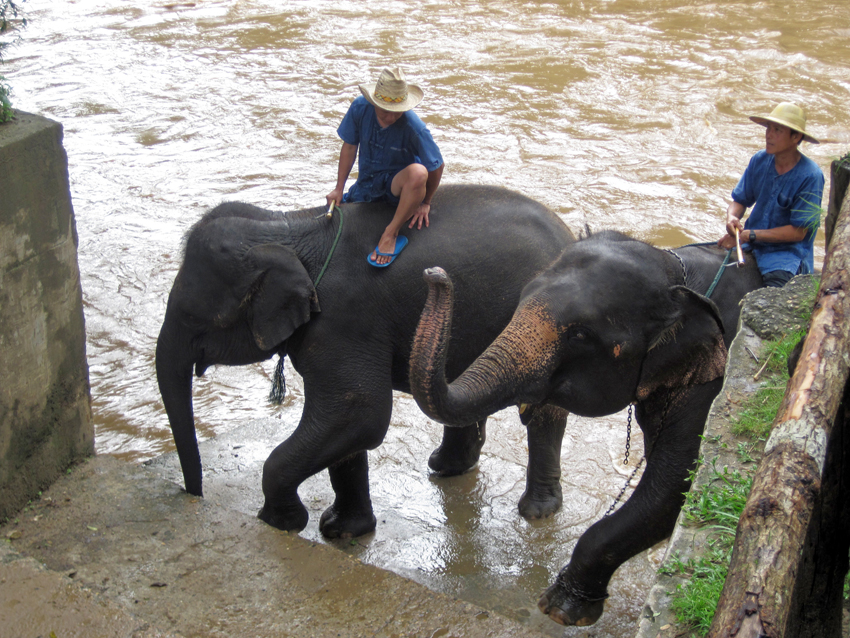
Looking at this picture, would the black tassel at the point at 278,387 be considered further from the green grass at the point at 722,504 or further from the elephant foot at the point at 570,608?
the green grass at the point at 722,504

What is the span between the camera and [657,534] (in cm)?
314

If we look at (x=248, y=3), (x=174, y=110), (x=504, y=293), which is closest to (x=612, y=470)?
(x=504, y=293)

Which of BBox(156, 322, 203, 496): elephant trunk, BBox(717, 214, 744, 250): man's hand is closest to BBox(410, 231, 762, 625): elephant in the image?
BBox(717, 214, 744, 250): man's hand

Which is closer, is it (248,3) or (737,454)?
(737,454)

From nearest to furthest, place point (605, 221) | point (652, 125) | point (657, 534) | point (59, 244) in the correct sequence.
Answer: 1. point (657, 534)
2. point (59, 244)
3. point (605, 221)
4. point (652, 125)

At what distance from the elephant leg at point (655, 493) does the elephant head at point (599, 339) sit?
4.3 inches

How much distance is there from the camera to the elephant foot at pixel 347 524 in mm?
4215

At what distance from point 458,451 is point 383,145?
1.72 metres

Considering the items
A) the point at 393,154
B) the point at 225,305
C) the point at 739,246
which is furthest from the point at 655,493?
the point at 225,305

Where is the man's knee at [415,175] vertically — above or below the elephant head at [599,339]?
above

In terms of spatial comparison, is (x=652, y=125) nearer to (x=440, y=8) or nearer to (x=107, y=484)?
(x=440, y=8)

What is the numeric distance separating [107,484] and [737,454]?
→ 282 cm

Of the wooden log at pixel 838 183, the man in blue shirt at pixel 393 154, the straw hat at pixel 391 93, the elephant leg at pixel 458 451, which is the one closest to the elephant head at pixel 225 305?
the man in blue shirt at pixel 393 154

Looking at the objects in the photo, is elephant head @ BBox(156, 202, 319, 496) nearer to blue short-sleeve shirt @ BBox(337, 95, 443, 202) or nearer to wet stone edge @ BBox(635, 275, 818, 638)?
blue short-sleeve shirt @ BBox(337, 95, 443, 202)
